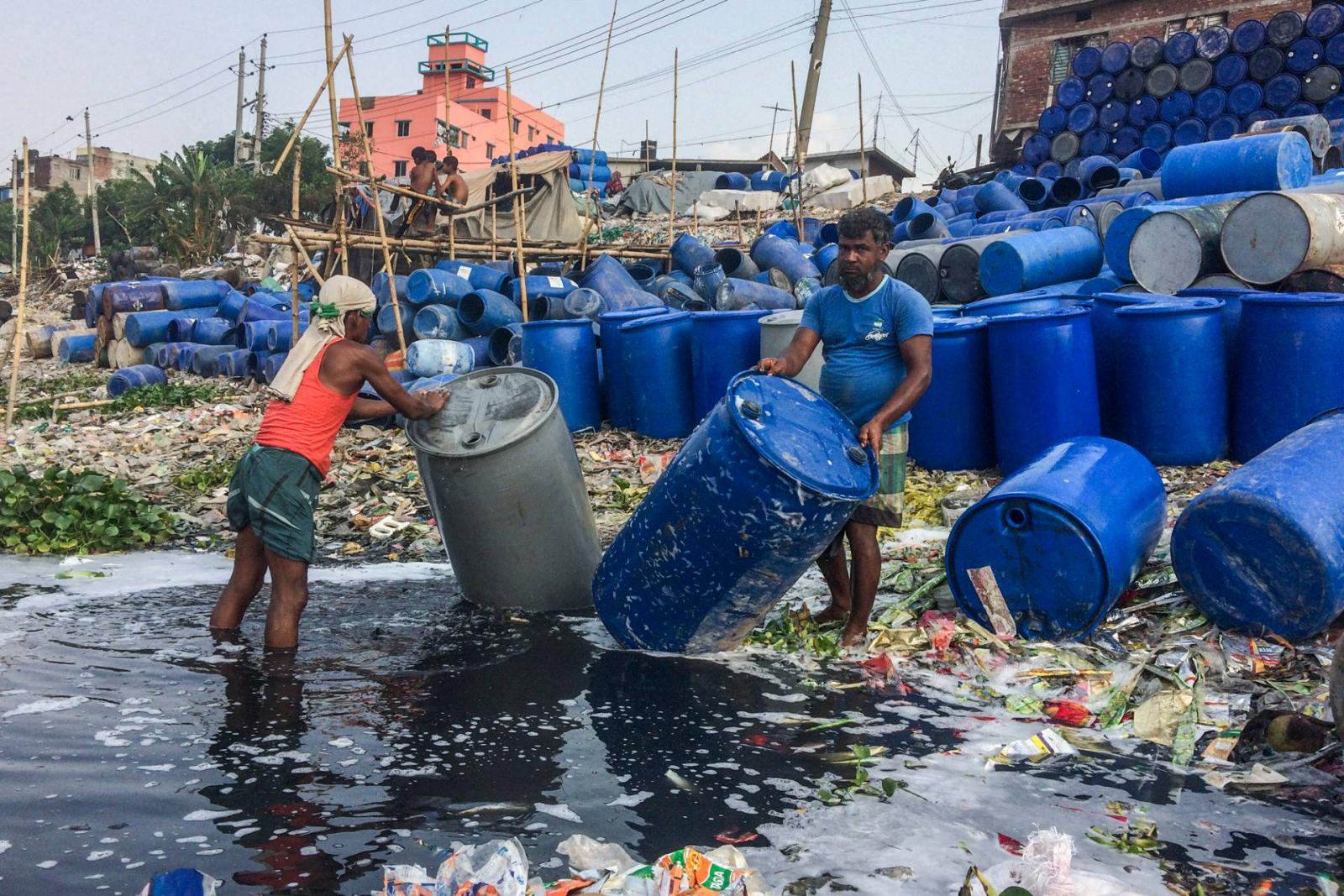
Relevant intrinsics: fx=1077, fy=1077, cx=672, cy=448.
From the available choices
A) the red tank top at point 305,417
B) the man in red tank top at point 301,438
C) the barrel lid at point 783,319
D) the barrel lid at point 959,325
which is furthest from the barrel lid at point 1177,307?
the red tank top at point 305,417

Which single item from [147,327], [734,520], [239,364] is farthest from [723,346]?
[147,327]

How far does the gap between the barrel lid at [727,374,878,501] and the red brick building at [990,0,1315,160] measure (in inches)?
902

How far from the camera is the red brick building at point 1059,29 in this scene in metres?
22.7

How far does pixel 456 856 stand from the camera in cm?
224

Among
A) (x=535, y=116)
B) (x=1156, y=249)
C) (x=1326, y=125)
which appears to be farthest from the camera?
(x=535, y=116)

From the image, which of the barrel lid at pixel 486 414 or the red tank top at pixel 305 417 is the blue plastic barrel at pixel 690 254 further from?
the red tank top at pixel 305 417

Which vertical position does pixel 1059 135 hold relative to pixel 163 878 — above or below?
above

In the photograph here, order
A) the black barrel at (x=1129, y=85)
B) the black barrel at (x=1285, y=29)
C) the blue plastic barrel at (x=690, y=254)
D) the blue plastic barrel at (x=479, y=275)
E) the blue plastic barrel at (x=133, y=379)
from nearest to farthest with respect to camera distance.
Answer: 1. the blue plastic barrel at (x=479, y=275)
2. the blue plastic barrel at (x=690, y=254)
3. the blue plastic barrel at (x=133, y=379)
4. the black barrel at (x=1285, y=29)
5. the black barrel at (x=1129, y=85)

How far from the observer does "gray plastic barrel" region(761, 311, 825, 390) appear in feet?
21.9

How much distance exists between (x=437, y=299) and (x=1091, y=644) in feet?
25.3

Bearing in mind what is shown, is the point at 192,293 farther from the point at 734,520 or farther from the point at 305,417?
the point at 734,520

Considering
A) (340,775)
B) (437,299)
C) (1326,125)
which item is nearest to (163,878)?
(340,775)

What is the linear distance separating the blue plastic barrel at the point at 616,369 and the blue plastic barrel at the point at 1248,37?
14660mm

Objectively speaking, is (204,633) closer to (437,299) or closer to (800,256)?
(437,299)
